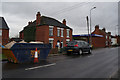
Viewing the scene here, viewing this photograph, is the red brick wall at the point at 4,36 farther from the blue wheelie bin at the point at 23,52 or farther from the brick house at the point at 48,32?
the blue wheelie bin at the point at 23,52

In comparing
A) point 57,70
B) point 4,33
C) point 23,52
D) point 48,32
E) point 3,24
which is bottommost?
point 57,70

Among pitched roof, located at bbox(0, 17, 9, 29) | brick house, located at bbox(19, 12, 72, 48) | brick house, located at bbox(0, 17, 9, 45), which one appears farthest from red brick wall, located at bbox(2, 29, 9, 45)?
brick house, located at bbox(19, 12, 72, 48)

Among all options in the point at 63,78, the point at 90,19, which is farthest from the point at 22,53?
the point at 90,19

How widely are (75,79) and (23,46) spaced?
511 centimetres

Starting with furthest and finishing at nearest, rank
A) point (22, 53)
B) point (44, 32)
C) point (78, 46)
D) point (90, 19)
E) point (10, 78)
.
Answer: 1. point (90, 19)
2. point (44, 32)
3. point (78, 46)
4. point (22, 53)
5. point (10, 78)

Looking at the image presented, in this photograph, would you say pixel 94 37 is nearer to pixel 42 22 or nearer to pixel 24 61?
pixel 42 22

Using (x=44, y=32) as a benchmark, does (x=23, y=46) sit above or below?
below

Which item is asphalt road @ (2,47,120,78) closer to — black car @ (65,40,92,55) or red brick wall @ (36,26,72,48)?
black car @ (65,40,92,55)

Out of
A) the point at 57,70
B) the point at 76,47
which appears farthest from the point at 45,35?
the point at 57,70

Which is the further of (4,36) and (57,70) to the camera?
(4,36)

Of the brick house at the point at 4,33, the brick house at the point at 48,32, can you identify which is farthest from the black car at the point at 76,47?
the brick house at the point at 4,33

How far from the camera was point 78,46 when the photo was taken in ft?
46.2

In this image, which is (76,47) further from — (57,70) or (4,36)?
(4,36)

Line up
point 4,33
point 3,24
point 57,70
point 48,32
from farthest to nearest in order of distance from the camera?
1. point 3,24
2. point 4,33
3. point 48,32
4. point 57,70
